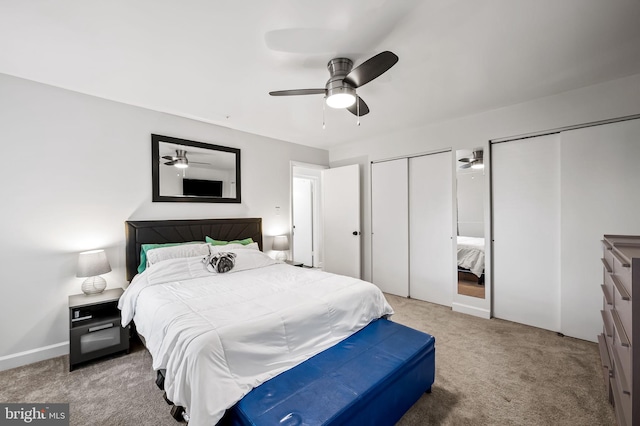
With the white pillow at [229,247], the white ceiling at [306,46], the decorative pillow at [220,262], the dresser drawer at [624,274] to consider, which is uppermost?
the white ceiling at [306,46]

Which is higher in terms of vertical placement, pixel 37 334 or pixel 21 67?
pixel 21 67

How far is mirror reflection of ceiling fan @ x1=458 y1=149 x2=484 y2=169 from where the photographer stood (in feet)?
11.4

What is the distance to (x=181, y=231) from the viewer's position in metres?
3.32

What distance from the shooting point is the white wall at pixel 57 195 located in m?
2.40

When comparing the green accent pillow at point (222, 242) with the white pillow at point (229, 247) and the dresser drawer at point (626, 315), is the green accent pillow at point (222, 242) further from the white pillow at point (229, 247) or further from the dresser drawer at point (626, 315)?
the dresser drawer at point (626, 315)

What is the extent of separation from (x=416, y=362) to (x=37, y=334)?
3.34 meters

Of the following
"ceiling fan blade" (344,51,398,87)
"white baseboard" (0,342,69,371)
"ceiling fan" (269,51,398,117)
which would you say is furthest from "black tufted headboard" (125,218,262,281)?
"ceiling fan blade" (344,51,398,87)

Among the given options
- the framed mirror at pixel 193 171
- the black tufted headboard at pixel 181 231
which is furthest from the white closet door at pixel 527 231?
the framed mirror at pixel 193 171

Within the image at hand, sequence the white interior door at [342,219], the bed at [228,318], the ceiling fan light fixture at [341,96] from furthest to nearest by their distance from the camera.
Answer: the white interior door at [342,219] → the ceiling fan light fixture at [341,96] → the bed at [228,318]

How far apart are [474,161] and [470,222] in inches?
31.2

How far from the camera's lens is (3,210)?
2363mm

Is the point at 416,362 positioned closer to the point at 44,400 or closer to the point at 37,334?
the point at 44,400

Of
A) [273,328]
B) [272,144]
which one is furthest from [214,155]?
[273,328]

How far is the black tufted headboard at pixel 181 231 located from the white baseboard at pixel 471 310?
2883mm
